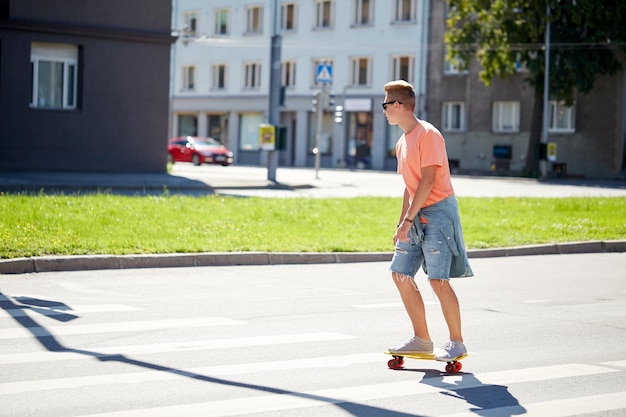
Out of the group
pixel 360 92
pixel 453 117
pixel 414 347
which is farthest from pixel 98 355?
pixel 360 92

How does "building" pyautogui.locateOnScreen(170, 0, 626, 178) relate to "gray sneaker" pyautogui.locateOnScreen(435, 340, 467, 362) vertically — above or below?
above

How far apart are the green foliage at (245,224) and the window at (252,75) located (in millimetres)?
45090

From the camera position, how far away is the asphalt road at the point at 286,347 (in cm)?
665

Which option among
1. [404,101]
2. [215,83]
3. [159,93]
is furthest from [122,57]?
[215,83]

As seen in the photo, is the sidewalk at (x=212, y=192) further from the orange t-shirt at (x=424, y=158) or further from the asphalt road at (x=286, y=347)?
the orange t-shirt at (x=424, y=158)

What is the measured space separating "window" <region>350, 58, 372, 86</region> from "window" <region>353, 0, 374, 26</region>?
2030mm

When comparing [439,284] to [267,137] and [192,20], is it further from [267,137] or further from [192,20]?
[192,20]

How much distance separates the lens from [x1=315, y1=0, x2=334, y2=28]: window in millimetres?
64875

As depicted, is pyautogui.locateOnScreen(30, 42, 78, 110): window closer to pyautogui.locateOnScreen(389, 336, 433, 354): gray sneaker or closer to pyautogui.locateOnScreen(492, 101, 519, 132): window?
pyautogui.locateOnScreen(389, 336, 433, 354): gray sneaker

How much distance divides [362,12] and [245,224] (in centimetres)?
4689

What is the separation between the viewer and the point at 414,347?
787 cm

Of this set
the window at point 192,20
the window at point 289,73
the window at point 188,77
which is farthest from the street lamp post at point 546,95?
the window at point 188,77

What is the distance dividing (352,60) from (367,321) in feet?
178

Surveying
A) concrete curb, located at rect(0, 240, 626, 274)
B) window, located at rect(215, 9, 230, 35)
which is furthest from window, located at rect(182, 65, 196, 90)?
concrete curb, located at rect(0, 240, 626, 274)
